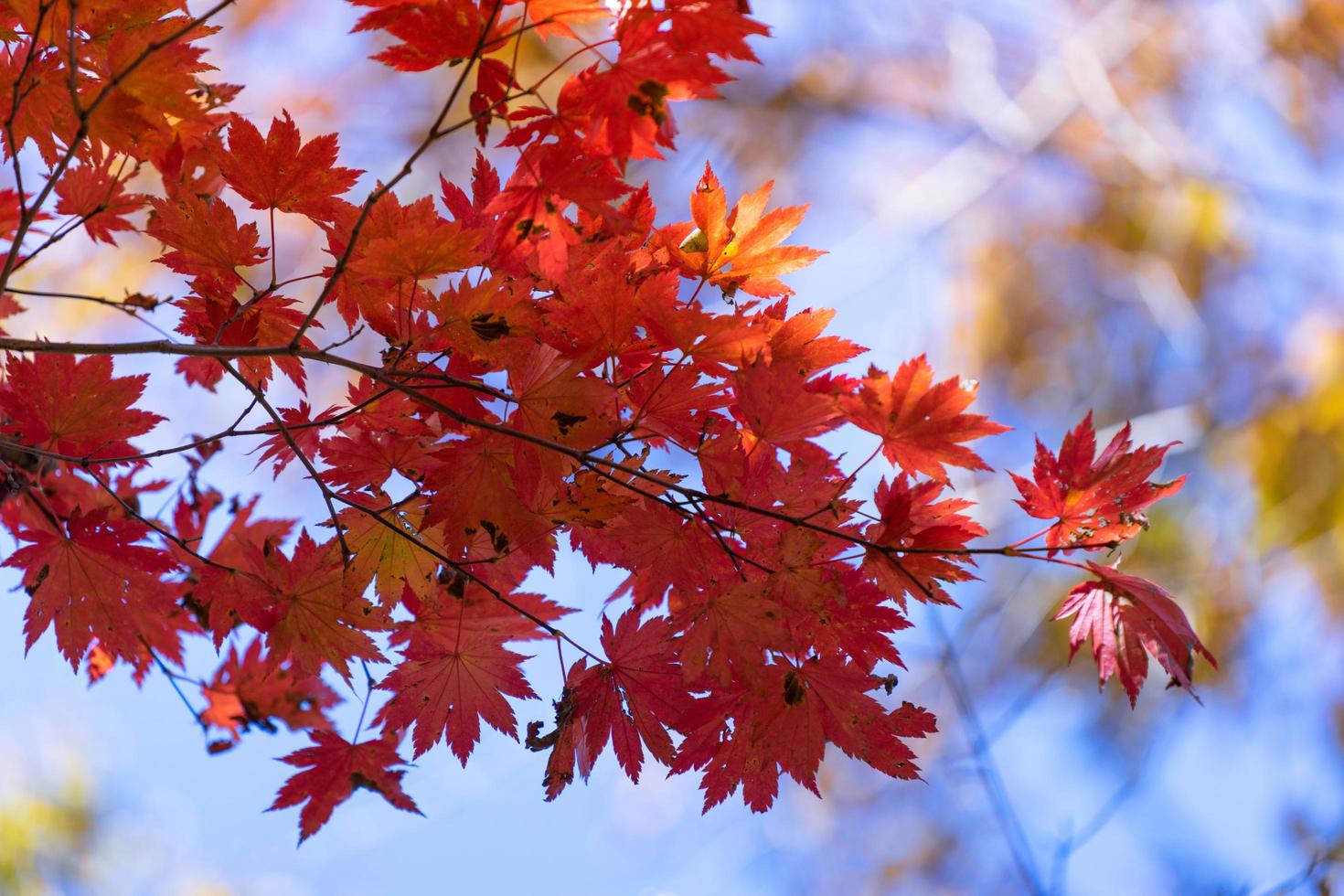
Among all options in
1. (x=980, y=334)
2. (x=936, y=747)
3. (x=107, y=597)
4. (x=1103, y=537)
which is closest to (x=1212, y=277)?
(x=980, y=334)

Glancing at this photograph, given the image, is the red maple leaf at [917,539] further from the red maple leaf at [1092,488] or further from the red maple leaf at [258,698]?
the red maple leaf at [258,698]

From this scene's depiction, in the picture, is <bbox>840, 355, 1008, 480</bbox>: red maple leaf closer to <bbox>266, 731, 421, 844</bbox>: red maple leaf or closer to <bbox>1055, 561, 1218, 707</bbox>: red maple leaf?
<bbox>1055, 561, 1218, 707</bbox>: red maple leaf

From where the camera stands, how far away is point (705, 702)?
960mm

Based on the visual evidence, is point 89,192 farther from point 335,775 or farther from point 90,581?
point 335,775

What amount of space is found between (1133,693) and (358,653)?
2.47 ft

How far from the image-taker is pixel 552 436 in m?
0.88

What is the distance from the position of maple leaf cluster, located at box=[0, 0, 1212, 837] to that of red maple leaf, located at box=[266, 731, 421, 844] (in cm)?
13

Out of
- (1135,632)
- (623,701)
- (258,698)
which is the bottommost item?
(1135,632)

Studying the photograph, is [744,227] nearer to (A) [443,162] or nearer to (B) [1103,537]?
(B) [1103,537]

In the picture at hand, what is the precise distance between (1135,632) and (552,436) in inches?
22.4

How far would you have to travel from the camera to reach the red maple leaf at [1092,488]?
95 centimetres

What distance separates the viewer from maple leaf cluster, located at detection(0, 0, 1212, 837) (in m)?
0.85

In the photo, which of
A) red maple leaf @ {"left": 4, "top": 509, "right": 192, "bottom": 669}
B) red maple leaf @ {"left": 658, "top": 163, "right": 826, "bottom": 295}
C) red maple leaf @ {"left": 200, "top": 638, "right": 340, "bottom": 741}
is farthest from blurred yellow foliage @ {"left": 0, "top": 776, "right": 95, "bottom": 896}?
red maple leaf @ {"left": 658, "top": 163, "right": 826, "bottom": 295}

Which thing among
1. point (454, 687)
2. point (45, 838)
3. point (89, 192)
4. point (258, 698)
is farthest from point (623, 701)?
point (45, 838)
